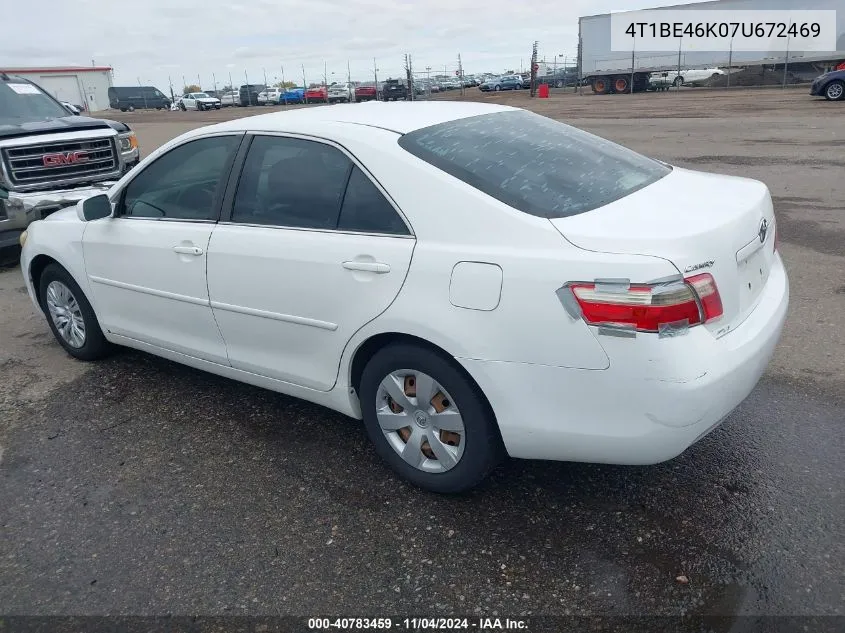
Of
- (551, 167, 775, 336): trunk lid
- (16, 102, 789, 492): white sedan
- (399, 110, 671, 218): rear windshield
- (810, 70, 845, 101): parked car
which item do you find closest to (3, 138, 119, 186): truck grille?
(16, 102, 789, 492): white sedan

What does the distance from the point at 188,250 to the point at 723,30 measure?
33675 millimetres

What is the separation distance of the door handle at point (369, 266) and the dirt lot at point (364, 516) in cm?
102

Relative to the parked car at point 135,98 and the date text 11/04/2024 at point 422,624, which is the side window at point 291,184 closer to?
the date text 11/04/2024 at point 422,624

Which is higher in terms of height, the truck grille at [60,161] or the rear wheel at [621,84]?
the truck grille at [60,161]

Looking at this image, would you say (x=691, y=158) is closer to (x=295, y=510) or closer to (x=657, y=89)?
(x=295, y=510)

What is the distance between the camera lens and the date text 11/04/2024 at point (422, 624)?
2.42 metres

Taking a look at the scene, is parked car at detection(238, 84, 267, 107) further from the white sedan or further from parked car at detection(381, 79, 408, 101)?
the white sedan

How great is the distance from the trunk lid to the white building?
2245 inches

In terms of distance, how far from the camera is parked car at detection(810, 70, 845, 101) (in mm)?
22219

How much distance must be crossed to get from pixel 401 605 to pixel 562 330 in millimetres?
1150

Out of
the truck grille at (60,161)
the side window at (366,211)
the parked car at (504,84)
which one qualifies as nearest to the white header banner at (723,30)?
the parked car at (504,84)

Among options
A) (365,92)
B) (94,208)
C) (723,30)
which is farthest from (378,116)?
(365,92)

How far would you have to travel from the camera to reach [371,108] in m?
3.72

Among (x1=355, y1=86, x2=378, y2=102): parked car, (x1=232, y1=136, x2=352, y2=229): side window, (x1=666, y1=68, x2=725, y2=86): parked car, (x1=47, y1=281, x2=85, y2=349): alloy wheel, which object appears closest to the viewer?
(x1=232, y1=136, x2=352, y2=229): side window
